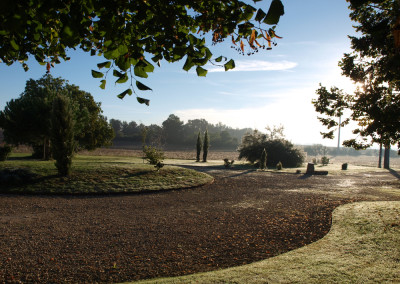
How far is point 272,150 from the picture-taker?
35.3 m

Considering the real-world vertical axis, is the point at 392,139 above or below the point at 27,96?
below

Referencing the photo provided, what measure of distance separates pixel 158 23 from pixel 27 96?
89.9ft

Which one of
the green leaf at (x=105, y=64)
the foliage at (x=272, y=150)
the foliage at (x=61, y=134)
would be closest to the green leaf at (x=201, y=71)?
the green leaf at (x=105, y=64)

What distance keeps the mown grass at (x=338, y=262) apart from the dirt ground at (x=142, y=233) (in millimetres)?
517

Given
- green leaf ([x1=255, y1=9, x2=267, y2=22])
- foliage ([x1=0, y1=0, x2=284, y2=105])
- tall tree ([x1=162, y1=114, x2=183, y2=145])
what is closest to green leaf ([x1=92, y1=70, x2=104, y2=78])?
foliage ([x1=0, y1=0, x2=284, y2=105])

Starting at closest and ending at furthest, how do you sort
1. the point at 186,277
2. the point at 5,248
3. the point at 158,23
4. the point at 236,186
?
the point at 158,23
the point at 186,277
the point at 5,248
the point at 236,186

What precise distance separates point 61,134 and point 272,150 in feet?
91.7

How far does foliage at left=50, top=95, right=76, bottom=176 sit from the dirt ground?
3478mm

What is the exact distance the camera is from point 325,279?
3910mm

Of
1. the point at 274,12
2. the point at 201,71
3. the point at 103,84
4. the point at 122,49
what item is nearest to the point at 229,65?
the point at 201,71

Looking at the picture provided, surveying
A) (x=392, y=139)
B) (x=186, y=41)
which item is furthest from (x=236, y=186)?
(x=186, y=41)

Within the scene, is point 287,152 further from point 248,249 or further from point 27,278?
point 27,278

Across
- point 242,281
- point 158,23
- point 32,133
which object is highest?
point 158,23

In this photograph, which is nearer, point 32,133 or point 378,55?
point 378,55
